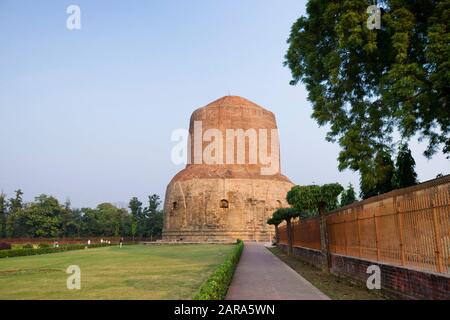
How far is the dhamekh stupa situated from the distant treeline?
374 inches

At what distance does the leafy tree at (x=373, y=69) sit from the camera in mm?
8594

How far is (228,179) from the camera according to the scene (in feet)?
142

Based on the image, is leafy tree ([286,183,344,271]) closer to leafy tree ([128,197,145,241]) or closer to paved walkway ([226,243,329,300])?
paved walkway ([226,243,329,300])

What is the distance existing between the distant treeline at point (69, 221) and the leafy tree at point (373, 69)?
42.1 m

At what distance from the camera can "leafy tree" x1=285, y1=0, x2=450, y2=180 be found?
859cm

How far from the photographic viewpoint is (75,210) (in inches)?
2571

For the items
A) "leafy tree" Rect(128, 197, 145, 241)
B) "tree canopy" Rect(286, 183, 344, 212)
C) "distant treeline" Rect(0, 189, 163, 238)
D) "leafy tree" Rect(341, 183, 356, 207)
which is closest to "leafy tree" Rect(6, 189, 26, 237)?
"distant treeline" Rect(0, 189, 163, 238)

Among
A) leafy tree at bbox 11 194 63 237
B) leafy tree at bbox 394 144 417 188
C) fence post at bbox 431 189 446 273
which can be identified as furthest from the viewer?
leafy tree at bbox 11 194 63 237

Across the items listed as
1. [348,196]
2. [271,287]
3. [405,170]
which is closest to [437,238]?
[271,287]

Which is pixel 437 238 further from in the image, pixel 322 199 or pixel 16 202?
pixel 16 202

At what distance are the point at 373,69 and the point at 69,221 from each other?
163 feet

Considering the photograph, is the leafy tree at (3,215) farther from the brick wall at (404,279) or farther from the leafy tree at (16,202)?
the brick wall at (404,279)

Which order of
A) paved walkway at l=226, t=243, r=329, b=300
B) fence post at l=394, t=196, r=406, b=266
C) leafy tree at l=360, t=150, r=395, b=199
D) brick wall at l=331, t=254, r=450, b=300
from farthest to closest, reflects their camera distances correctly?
leafy tree at l=360, t=150, r=395, b=199, paved walkway at l=226, t=243, r=329, b=300, fence post at l=394, t=196, r=406, b=266, brick wall at l=331, t=254, r=450, b=300

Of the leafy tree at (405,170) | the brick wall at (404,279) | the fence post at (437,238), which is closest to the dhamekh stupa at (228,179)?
the leafy tree at (405,170)
